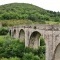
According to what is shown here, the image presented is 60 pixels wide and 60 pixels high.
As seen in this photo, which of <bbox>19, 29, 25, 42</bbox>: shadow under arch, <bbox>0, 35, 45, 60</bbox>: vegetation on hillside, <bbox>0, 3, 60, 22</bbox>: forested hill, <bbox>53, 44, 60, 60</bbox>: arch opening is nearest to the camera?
<bbox>53, 44, 60, 60</bbox>: arch opening

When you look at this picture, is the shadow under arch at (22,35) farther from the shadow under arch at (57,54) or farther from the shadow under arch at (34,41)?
the shadow under arch at (57,54)

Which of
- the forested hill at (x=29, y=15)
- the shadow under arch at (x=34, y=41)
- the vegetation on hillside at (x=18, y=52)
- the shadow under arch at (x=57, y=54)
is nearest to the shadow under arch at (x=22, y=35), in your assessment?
the vegetation on hillside at (x=18, y=52)

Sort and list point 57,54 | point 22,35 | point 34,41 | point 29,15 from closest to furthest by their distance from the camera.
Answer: point 57,54
point 34,41
point 22,35
point 29,15

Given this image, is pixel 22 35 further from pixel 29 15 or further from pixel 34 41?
pixel 29 15

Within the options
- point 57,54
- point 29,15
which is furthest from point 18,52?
point 29,15

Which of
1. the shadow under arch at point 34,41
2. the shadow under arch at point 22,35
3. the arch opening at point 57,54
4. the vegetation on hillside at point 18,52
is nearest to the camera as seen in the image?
the arch opening at point 57,54

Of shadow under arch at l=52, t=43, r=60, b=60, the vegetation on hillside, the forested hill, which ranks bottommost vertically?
the vegetation on hillside

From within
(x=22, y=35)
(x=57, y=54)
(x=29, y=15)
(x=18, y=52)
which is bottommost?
(x=18, y=52)

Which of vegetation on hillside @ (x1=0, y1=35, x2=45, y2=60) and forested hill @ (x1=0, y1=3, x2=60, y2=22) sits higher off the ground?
forested hill @ (x1=0, y1=3, x2=60, y2=22)

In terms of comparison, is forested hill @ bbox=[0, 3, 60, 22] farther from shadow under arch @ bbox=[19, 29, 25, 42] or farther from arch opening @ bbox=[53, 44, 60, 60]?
arch opening @ bbox=[53, 44, 60, 60]

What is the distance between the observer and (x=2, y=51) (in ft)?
68.0

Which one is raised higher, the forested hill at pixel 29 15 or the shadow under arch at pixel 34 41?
the forested hill at pixel 29 15

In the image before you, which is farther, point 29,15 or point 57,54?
point 29,15

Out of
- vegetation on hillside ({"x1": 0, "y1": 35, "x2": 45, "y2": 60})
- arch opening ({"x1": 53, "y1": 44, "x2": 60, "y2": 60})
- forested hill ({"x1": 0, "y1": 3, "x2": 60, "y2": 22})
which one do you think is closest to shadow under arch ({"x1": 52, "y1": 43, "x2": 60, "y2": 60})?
arch opening ({"x1": 53, "y1": 44, "x2": 60, "y2": 60})
